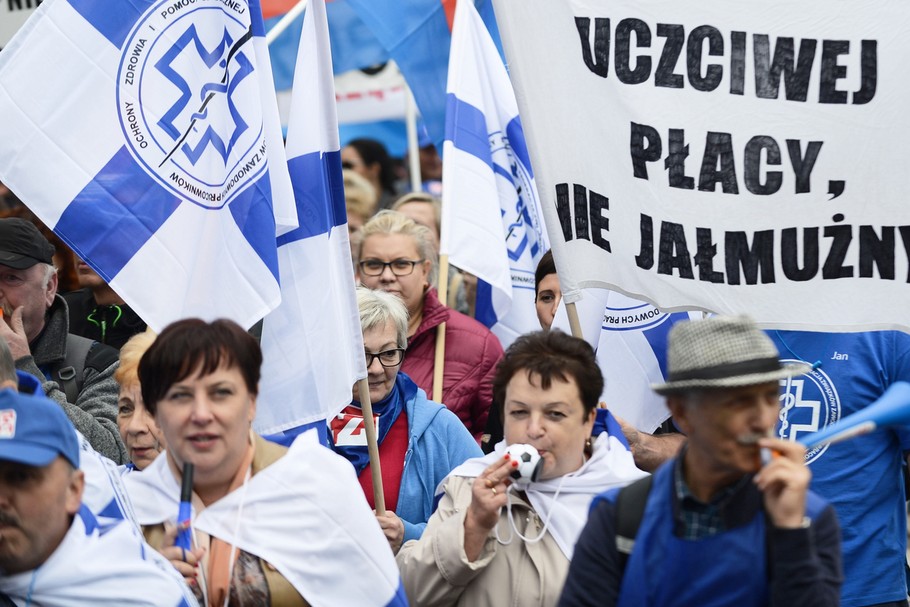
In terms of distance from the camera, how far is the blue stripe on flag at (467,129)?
22.6 ft

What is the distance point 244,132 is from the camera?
17.4 feet

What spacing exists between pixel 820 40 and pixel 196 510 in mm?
2803

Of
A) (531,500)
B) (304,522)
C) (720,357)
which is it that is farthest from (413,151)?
(720,357)

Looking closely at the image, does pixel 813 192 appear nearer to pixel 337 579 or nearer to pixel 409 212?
pixel 337 579

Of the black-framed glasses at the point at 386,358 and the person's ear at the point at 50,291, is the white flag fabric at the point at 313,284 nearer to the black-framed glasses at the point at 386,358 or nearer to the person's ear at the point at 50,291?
the black-framed glasses at the point at 386,358

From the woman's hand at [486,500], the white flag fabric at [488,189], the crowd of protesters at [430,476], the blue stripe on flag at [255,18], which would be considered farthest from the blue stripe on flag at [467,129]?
the woman's hand at [486,500]

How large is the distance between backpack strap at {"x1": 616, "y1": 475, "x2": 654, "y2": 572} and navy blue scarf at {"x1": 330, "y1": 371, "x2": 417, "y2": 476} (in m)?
2.22

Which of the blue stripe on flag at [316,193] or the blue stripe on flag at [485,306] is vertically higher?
the blue stripe on flag at [316,193]

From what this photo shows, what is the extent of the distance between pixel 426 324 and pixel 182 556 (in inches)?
106

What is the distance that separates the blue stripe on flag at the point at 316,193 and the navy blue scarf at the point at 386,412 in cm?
67

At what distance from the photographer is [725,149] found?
5.14 metres

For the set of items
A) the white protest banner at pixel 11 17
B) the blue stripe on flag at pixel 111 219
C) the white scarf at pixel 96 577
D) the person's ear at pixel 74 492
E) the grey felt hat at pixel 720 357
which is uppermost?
the white protest banner at pixel 11 17

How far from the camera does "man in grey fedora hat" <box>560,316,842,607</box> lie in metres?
2.92

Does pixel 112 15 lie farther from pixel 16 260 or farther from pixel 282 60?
pixel 282 60
